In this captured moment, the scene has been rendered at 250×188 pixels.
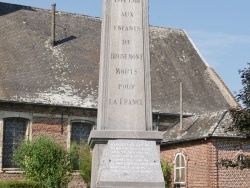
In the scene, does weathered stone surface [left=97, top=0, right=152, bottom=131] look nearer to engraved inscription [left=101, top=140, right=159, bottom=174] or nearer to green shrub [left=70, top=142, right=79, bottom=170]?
engraved inscription [left=101, top=140, right=159, bottom=174]

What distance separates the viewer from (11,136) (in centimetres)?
2461

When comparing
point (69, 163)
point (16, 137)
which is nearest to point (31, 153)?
point (69, 163)

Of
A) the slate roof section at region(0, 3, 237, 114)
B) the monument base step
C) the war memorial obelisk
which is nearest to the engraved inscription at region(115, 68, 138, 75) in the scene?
the war memorial obelisk

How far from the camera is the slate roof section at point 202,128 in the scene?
69.9 ft

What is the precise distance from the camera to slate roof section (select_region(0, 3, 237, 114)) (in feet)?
83.1

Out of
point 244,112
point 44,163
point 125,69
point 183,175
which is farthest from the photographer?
point 183,175

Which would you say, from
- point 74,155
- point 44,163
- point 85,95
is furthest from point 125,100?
point 85,95

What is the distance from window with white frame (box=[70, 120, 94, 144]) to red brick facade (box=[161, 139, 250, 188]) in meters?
5.39

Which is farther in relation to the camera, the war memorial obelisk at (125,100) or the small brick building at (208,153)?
the small brick building at (208,153)

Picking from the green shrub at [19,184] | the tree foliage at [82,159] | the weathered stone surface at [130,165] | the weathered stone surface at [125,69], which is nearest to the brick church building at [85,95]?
the tree foliage at [82,159]

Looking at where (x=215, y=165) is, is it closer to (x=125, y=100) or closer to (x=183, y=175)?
(x=183, y=175)

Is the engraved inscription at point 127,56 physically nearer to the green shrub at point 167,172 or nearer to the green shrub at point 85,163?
the green shrub at point 85,163

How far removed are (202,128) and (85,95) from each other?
19.7ft

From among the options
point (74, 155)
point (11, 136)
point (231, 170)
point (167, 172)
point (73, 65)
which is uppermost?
point (73, 65)
